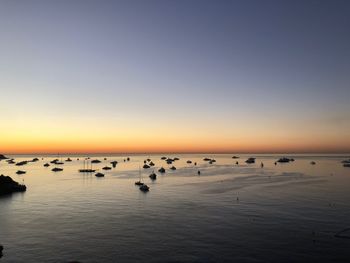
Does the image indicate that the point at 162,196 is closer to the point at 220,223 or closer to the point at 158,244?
the point at 220,223

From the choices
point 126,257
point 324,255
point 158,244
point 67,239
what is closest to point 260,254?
point 324,255

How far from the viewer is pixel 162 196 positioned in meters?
90.8

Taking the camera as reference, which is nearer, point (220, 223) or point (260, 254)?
point (260, 254)

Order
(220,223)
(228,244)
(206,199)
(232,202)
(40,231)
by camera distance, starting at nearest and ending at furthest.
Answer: (228,244) < (40,231) < (220,223) < (232,202) < (206,199)

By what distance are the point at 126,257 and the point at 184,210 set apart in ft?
98.6

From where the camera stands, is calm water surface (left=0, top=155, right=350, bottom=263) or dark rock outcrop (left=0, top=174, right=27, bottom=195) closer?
calm water surface (left=0, top=155, right=350, bottom=263)

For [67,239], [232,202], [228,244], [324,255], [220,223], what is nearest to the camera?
[324,255]

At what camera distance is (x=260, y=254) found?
3891 cm

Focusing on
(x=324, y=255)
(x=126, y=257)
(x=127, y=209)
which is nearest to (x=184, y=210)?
(x=127, y=209)

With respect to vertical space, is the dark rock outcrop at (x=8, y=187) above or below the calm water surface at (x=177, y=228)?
above

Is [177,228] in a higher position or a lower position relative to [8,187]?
lower

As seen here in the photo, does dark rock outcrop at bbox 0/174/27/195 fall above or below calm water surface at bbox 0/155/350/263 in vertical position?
above

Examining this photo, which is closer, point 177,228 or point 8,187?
point 177,228

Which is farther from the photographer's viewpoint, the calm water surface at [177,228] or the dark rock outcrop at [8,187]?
the dark rock outcrop at [8,187]
